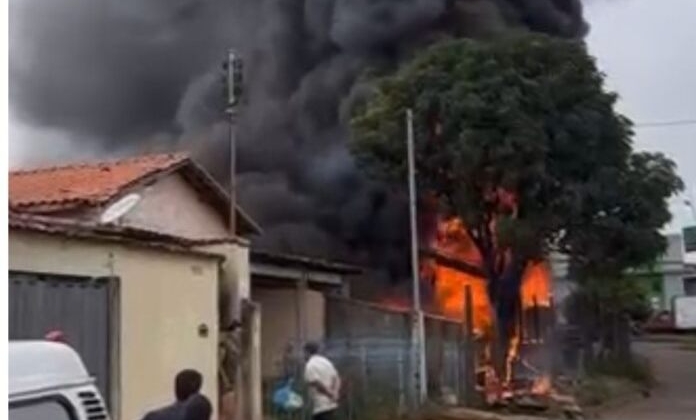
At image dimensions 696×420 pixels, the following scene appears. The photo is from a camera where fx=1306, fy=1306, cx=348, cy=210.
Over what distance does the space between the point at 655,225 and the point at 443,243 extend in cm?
543

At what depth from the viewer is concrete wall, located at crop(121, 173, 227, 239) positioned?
704 inches

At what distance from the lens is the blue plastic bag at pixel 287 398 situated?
1445 centimetres

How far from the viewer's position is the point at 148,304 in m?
12.1

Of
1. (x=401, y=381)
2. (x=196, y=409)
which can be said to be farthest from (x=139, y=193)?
(x=196, y=409)

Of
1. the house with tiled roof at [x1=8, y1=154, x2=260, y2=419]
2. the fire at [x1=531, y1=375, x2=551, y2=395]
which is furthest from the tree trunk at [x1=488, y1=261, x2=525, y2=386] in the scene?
the house with tiled roof at [x1=8, y1=154, x2=260, y2=419]

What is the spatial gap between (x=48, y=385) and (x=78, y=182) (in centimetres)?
1570

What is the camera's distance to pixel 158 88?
44188 mm

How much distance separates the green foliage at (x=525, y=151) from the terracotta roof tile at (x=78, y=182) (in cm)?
888

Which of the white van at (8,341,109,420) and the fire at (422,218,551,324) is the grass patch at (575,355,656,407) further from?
the white van at (8,341,109,420)

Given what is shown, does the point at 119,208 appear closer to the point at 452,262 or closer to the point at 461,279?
the point at 452,262

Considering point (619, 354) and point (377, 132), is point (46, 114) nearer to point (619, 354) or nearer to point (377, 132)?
point (377, 132)

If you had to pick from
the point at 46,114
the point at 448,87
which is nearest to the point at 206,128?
the point at 46,114

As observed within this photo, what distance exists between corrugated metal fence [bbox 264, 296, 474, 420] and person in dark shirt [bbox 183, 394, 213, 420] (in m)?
6.97

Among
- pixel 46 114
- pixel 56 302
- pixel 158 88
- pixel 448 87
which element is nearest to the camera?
pixel 56 302
